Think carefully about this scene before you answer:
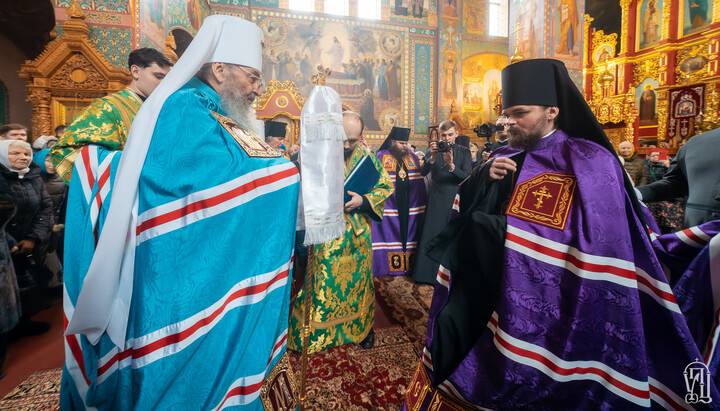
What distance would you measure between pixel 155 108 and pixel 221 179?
40 cm

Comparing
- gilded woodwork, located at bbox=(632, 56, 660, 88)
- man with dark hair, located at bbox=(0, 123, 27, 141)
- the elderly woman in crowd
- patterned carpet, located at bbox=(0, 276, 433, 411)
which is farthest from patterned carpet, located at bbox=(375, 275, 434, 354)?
gilded woodwork, located at bbox=(632, 56, 660, 88)

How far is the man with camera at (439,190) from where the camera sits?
477 centimetres

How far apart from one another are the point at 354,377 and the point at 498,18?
18.5 m

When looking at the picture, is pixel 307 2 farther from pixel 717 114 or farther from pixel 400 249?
pixel 717 114

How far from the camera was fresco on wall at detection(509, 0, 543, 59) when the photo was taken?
820 centimetres

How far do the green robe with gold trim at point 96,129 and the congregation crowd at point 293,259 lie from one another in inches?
0.4

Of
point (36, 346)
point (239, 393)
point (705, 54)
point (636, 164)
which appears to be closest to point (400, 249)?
point (239, 393)

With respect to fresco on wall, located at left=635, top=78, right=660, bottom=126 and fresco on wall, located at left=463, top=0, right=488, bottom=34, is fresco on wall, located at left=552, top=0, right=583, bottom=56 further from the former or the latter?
fresco on wall, located at left=635, top=78, right=660, bottom=126

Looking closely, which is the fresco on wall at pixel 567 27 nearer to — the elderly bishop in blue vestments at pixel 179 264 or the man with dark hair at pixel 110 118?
the man with dark hair at pixel 110 118

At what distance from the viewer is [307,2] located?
14.3 metres

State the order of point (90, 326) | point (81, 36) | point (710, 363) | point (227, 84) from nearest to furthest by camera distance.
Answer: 1. point (90, 326)
2. point (710, 363)
3. point (227, 84)
4. point (81, 36)

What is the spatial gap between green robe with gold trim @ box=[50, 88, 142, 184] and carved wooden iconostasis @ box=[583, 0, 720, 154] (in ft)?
53.6

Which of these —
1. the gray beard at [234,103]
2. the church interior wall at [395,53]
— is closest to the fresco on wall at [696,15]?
the church interior wall at [395,53]

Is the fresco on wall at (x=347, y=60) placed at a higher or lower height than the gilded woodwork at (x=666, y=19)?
lower
